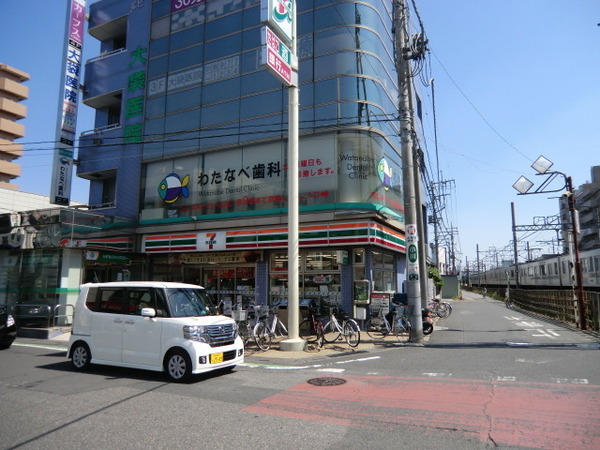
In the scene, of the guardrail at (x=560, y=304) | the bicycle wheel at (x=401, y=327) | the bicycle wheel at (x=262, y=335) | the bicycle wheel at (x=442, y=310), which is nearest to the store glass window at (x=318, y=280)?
the bicycle wheel at (x=401, y=327)

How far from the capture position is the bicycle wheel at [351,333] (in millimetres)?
11430

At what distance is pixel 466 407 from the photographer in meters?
5.80

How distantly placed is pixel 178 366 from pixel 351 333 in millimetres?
5364

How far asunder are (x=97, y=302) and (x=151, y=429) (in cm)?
453

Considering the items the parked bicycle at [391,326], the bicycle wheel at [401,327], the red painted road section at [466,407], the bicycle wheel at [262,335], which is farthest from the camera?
the parked bicycle at [391,326]

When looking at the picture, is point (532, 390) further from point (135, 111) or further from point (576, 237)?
point (135, 111)

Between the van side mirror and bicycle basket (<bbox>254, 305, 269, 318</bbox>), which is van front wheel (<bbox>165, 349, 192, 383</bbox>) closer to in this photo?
the van side mirror

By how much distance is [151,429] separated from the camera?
16.5ft

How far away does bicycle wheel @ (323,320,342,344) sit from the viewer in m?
11.7

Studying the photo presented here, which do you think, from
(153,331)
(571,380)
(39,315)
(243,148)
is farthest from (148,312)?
(243,148)

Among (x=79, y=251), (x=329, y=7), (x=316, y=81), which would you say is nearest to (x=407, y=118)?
(x=316, y=81)

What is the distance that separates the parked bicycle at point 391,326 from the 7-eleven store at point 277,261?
3.99ft

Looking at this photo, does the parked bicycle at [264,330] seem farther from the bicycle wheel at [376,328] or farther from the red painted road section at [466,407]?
the red painted road section at [466,407]

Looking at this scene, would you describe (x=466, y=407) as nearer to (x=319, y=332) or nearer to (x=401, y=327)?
(x=319, y=332)
